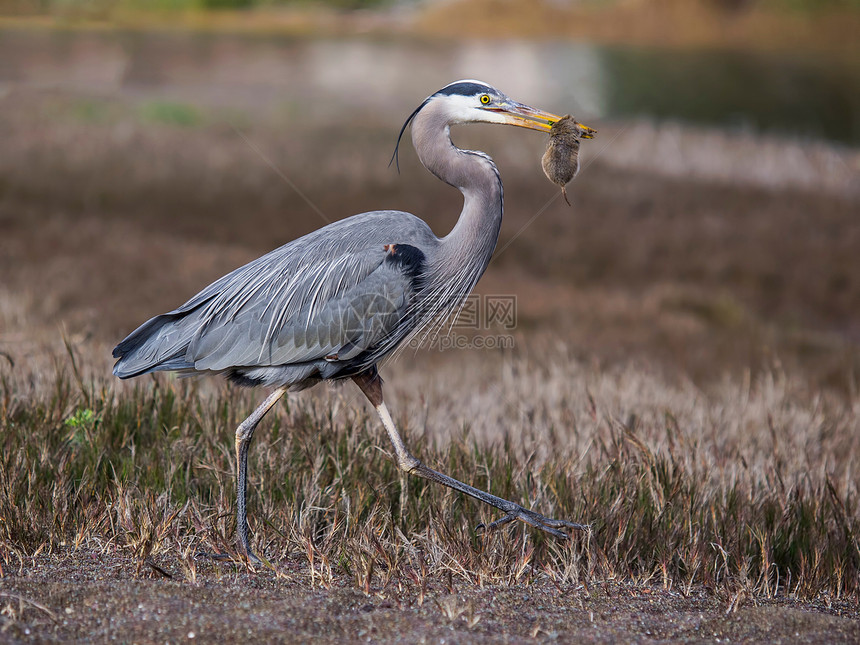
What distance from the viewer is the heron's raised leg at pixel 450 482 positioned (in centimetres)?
395

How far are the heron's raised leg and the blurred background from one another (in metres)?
2.48

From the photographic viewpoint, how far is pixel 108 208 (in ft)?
46.5

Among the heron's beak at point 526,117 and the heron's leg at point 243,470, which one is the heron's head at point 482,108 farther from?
the heron's leg at point 243,470

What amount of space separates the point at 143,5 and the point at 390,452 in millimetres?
19276

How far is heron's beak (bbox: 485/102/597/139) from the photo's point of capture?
4094 millimetres

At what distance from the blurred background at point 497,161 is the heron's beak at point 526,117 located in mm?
3439

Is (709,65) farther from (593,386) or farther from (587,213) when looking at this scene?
(593,386)

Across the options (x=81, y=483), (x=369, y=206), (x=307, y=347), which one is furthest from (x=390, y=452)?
(x=369, y=206)

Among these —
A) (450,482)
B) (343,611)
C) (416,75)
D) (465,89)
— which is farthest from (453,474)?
(416,75)

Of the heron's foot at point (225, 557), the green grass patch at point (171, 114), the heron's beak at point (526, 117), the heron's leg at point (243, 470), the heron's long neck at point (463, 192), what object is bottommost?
the heron's foot at point (225, 557)

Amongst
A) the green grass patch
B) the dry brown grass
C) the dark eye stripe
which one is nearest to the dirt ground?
the dry brown grass

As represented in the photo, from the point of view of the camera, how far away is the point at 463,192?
419 cm

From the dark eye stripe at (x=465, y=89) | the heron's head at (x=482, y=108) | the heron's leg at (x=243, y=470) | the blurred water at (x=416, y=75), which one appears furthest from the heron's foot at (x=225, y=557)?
the blurred water at (x=416, y=75)

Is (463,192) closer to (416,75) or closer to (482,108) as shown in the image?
(482,108)
